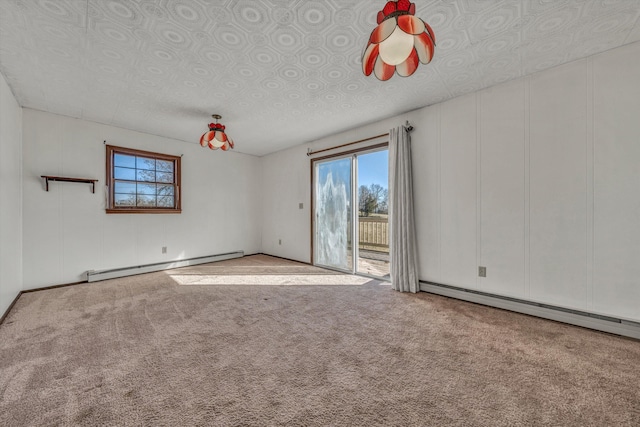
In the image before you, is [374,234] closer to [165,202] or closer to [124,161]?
[165,202]

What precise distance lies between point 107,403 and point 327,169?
14.3 ft

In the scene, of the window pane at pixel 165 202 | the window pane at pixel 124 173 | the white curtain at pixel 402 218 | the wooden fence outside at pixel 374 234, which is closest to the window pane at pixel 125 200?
the window pane at pixel 124 173

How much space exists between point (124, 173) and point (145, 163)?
0.39 m

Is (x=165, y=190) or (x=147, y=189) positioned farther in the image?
(x=165, y=190)

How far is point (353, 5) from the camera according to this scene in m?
1.80

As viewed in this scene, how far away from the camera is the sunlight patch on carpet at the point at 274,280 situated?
3891 mm

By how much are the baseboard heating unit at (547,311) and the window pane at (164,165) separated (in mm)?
5075

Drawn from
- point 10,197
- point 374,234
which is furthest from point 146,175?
point 374,234

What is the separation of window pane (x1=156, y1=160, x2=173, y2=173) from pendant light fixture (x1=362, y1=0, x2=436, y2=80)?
4600mm

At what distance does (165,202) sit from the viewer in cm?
491

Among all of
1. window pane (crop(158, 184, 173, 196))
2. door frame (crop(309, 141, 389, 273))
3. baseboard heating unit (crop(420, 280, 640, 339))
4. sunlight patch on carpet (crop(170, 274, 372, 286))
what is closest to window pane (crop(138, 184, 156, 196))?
window pane (crop(158, 184, 173, 196))

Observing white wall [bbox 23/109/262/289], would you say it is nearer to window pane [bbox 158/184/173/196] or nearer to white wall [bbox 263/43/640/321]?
window pane [bbox 158/184/173/196]

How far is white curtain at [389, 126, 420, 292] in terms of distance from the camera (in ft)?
11.6

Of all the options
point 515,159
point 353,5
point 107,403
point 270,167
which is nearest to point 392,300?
point 515,159
